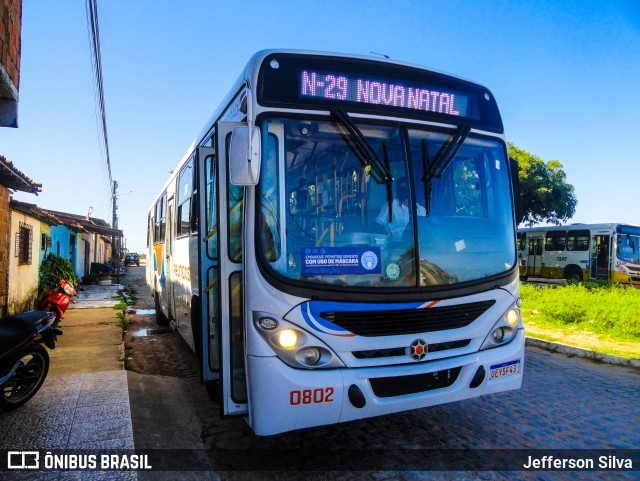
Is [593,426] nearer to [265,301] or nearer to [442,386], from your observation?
[442,386]

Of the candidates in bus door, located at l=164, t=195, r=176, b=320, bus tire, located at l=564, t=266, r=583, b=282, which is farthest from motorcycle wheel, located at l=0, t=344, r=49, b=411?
bus tire, located at l=564, t=266, r=583, b=282

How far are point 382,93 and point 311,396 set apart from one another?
8.17 ft

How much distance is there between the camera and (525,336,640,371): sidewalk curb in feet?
23.2

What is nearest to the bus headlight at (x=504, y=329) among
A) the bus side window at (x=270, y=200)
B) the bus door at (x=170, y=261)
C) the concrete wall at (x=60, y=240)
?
the bus side window at (x=270, y=200)

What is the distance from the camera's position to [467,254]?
12.8 feet

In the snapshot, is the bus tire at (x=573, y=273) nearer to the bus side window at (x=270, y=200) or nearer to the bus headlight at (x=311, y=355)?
the bus headlight at (x=311, y=355)

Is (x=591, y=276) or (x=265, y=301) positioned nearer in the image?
(x=265, y=301)

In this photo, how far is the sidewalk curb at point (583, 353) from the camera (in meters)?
7.06

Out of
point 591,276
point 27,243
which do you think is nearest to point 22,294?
point 27,243

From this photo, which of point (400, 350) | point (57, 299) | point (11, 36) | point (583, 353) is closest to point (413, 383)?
point (400, 350)

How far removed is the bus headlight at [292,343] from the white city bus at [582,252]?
1782 centimetres

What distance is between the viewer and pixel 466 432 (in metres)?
4.38

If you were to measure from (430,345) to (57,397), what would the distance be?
4161mm

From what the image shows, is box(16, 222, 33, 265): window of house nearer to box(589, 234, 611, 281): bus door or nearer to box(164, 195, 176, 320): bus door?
box(164, 195, 176, 320): bus door
